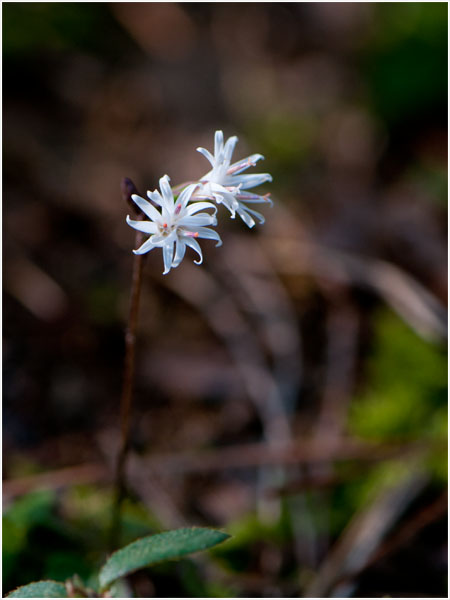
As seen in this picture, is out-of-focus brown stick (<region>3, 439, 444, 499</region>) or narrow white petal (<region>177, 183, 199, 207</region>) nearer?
narrow white petal (<region>177, 183, 199, 207</region>)

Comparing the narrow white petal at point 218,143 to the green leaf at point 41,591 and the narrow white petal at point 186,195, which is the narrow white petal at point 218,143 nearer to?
the narrow white petal at point 186,195

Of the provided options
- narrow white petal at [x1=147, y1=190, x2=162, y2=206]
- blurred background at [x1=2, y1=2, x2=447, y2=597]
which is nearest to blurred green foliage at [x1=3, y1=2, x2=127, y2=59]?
blurred background at [x1=2, y1=2, x2=447, y2=597]

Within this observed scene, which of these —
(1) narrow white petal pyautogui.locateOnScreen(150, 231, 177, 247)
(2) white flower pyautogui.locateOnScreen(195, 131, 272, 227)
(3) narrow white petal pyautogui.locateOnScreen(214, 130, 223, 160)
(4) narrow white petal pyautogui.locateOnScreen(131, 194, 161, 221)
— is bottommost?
(1) narrow white petal pyautogui.locateOnScreen(150, 231, 177, 247)

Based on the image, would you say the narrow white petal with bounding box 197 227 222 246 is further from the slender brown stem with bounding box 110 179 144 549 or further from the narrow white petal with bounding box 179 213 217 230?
the slender brown stem with bounding box 110 179 144 549

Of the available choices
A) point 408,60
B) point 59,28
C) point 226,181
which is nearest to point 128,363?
point 226,181

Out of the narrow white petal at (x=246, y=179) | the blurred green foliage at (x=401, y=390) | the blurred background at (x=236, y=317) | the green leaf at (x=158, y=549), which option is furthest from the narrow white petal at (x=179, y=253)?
the blurred green foliage at (x=401, y=390)
